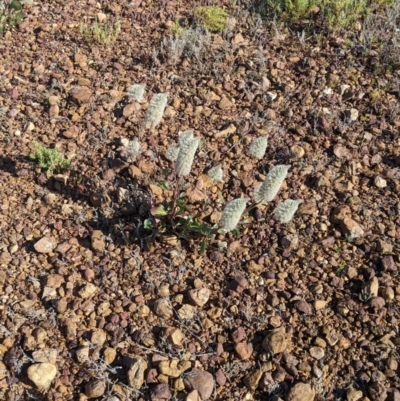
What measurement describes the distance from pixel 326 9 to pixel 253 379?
3.28 metres

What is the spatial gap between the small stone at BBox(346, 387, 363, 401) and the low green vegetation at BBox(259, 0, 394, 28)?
3.06m

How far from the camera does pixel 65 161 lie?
3.72 metres

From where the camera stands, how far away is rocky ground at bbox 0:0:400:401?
2.94 meters

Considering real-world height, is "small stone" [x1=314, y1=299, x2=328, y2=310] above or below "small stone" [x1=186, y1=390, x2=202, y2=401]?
above

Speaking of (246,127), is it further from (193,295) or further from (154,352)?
(154,352)

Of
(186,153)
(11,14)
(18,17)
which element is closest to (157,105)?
(186,153)

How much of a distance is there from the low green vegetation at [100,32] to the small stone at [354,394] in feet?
10.6

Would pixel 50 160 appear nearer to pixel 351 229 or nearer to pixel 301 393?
pixel 351 229

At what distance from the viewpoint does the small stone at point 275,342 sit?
2.96 meters

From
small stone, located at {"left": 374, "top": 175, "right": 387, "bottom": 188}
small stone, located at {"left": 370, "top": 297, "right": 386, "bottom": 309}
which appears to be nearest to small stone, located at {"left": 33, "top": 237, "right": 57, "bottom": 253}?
small stone, located at {"left": 370, "top": 297, "right": 386, "bottom": 309}

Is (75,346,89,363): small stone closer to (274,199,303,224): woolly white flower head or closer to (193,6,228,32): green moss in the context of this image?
(274,199,303,224): woolly white flower head

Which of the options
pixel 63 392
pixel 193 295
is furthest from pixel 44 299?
pixel 193 295

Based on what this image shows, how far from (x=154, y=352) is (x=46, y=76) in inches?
95.7

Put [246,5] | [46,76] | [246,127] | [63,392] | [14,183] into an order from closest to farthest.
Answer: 1. [63,392]
2. [14,183]
3. [246,127]
4. [46,76]
5. [246,5]
